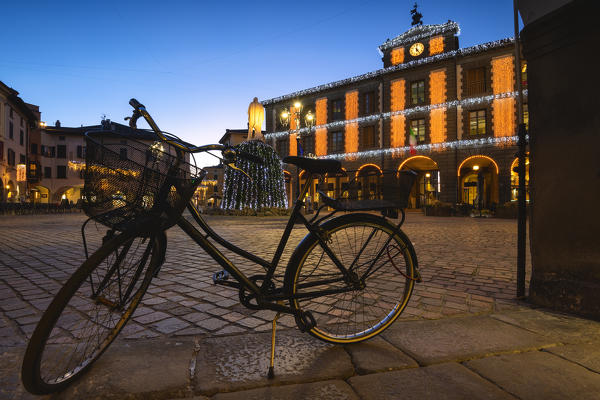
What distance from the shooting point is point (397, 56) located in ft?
80.4

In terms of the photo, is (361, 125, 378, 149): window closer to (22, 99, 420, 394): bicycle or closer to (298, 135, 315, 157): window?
(298, 135, 315, 157): window

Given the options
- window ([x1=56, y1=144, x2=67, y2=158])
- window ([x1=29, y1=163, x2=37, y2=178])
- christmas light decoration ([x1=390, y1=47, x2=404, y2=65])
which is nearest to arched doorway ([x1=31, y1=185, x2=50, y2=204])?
window ([x1=56, y1=144, x2=67, y2=158])

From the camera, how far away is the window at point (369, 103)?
83.8ft

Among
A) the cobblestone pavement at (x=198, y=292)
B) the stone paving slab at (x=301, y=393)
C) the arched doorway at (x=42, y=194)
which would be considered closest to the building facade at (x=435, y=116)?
the cobblestone pavement at (x=198, y=292)

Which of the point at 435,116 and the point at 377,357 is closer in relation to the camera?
the point at 377,357

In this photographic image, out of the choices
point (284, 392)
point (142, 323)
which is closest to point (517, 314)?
point (284, 392)

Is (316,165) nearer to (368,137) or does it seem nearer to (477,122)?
(477,122)

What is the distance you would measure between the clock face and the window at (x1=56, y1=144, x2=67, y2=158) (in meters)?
42.2

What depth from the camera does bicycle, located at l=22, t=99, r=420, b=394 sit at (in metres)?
1.55

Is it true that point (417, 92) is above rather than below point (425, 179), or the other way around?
above

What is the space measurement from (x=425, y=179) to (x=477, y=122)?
500 centimetres

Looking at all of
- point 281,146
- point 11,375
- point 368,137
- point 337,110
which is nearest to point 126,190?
point 11,375

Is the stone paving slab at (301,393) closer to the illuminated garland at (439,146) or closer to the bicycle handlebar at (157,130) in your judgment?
the bicycle handlebar at (157,130)

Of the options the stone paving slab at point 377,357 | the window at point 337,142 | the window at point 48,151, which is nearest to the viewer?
the stone paving slab at point 377,357
